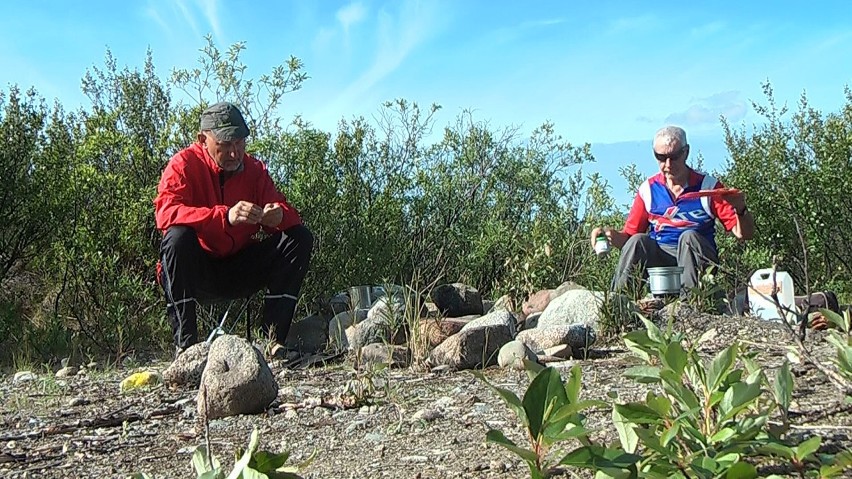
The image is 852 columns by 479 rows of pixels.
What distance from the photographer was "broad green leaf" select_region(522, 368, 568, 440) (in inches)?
59.6

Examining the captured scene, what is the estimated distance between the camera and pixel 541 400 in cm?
152

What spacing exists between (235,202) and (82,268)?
1513mm

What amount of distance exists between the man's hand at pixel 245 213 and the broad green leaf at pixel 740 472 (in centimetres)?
396

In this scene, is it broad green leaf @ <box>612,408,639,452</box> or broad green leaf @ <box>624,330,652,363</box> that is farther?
broad green leaf @ <box>624,330,652,363</box>

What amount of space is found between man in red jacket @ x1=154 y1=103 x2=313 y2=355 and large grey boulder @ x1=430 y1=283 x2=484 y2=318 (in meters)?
1.12

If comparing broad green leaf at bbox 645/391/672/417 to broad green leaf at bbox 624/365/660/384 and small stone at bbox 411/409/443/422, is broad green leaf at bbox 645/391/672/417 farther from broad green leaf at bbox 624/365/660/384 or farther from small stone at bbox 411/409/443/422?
small stone at bbox 411/409/443/422

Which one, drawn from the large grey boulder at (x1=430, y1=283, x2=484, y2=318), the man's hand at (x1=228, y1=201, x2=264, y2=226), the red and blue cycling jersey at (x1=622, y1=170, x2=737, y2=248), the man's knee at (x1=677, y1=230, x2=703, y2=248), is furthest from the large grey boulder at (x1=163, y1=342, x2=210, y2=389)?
the red and blue cycling jersey at (x1=622, y1=170, x2=737, y2=248)

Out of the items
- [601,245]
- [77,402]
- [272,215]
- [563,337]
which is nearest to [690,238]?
[601,245]

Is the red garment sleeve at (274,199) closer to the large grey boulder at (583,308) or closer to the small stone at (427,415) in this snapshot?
the large grey boulder at (583,308)

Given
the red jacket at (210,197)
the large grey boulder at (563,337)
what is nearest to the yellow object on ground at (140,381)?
the red jacket at (210,197)

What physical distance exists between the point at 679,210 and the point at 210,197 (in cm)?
295

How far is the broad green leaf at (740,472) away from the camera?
1465mm

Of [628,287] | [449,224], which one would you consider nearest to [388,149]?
[449,224]

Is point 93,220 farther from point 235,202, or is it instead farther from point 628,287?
point 628,287
